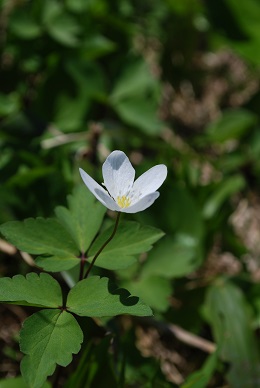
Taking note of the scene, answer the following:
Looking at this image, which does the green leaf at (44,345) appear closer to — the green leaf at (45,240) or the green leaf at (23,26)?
the green leaf at (45,240)

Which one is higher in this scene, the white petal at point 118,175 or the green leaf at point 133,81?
the white petal at point 118,175

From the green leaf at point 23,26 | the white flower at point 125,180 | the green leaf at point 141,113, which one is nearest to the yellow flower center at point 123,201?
the white flower at point 125,180

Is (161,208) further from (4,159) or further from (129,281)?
(4,159)

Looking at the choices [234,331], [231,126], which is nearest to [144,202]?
[234,331]

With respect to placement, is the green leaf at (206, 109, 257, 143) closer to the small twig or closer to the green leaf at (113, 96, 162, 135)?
the green leaf at (113, 96, 162, 135)

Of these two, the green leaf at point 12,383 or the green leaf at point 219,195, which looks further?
the green leaf at point 219,195
